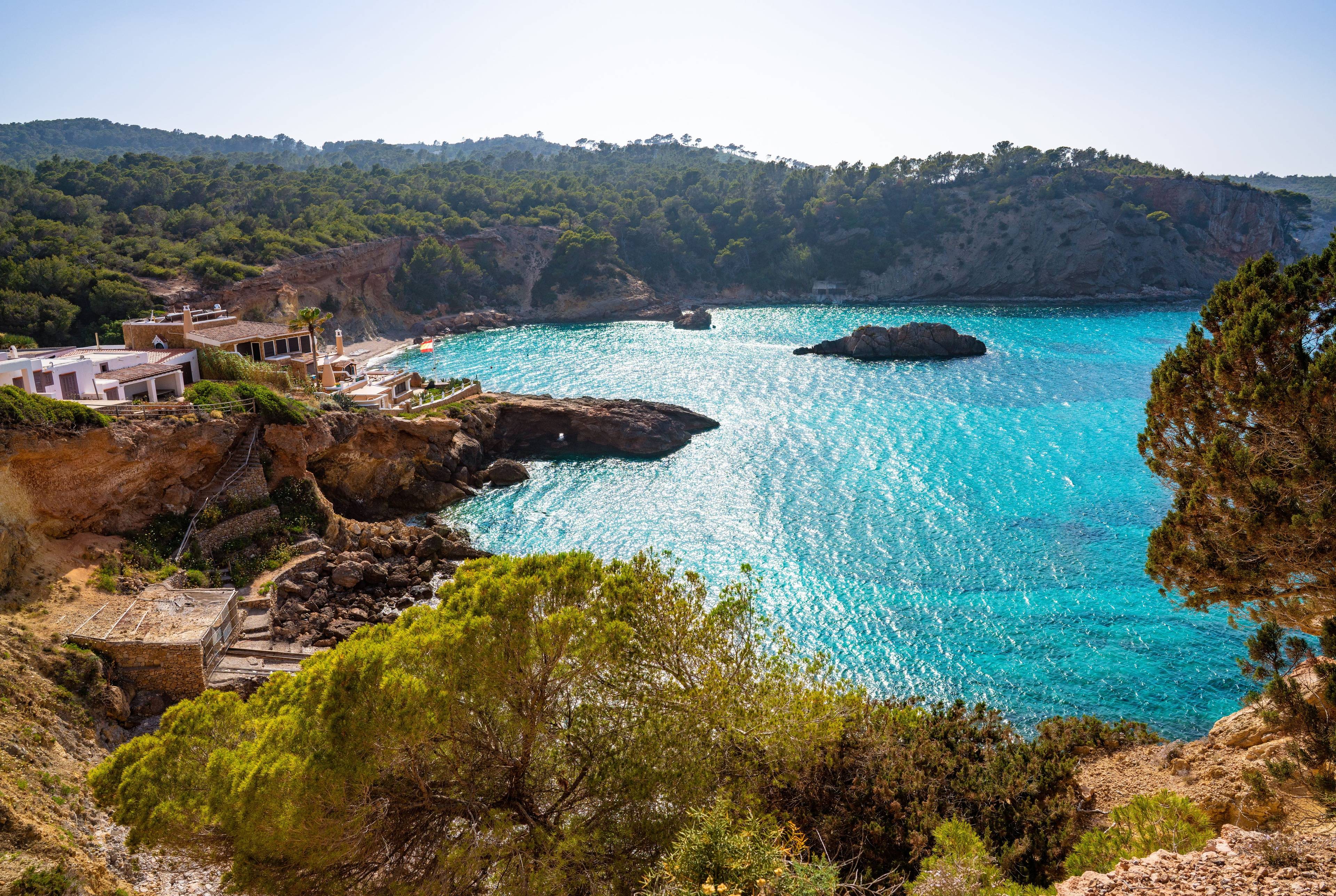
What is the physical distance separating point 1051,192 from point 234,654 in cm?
13027

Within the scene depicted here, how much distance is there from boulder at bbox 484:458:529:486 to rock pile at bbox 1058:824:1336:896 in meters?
40.0

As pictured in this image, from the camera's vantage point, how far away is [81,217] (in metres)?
76.4

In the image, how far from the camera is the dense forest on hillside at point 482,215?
64562 millimetres

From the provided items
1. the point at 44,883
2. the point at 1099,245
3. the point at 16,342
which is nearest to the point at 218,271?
the point at 16,342

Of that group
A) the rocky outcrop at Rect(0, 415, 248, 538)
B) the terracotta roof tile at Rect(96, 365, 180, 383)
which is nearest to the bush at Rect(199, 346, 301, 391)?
the terracotta roof tile at Rect(96, 365, 180, 383)

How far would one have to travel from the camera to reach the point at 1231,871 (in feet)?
28.0

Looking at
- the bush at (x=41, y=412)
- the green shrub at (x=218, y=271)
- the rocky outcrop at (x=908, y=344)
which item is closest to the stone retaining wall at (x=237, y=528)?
the bush at (x=41, y=412)

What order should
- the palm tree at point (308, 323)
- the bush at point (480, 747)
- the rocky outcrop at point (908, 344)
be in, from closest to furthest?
the bush at point (480, 747) < the palm tree at point (308, 323) < the rocky outcrop at point (908, 344)

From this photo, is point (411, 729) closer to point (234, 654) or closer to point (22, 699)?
point (22, 699)

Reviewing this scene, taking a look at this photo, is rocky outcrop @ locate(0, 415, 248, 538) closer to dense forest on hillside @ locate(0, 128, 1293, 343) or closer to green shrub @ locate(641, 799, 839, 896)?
green shrub @ locate(641, 799, 839, 896)

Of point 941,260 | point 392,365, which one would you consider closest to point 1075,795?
point 392,365

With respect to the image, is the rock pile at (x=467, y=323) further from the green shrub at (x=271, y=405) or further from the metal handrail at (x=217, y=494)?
the metal handrail at (x=217, y=494)

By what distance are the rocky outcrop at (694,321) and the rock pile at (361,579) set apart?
2424 inches

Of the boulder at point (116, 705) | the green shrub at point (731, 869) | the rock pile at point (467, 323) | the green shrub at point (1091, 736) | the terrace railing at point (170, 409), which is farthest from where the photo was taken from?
the rock pile at point (467, 323)
